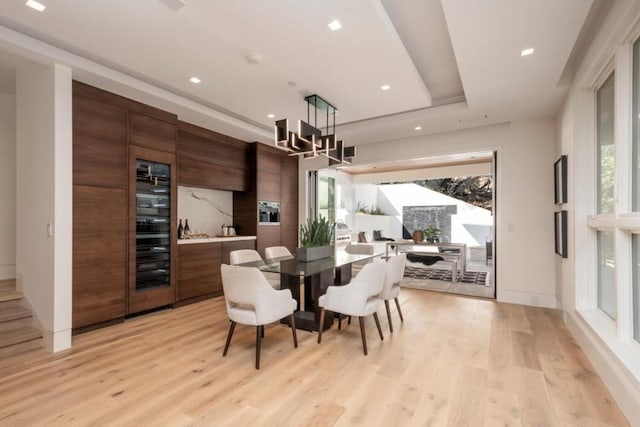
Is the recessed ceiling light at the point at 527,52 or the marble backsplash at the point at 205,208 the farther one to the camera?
the marble backsplash at the point at 205,208

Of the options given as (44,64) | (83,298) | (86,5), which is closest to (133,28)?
(86,5)

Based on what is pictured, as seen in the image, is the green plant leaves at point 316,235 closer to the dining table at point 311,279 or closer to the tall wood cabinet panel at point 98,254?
the dining table at point 311,279

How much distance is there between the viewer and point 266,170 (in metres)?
6.03

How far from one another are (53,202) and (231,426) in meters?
2.68

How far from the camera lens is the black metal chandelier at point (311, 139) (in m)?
3.50

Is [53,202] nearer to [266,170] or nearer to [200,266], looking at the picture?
[200,266]

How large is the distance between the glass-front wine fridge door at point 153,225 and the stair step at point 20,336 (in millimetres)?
994

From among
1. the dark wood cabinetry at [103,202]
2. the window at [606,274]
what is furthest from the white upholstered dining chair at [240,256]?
the window at [606,274]

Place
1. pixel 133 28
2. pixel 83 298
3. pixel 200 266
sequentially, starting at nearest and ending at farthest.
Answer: pixel 133 28
pixel 83 298
pixel 200 266

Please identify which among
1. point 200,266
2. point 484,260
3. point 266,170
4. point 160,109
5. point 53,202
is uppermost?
point 160,109

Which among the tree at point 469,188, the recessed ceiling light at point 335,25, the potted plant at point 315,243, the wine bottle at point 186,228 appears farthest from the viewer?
the tree at point 469,188

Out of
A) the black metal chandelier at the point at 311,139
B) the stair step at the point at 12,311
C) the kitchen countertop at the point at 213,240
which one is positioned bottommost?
the stair step at the point at 12,311

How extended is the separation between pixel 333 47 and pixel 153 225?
316 cm

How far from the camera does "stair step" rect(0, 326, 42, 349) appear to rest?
290 centimetres
